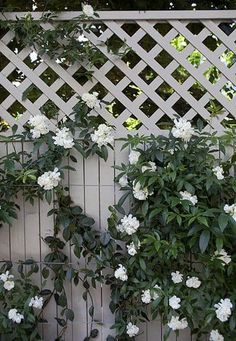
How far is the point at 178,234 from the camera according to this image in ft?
7.15

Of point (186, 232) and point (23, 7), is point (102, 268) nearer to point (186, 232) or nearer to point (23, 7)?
point (186, 232)

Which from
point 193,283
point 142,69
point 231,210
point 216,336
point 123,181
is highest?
point 142,69

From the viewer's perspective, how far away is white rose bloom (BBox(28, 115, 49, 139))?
2.28 metres

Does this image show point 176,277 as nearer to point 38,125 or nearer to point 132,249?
point 132,249

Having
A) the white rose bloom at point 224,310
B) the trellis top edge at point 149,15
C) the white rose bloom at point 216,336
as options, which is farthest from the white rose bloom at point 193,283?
the trellis top edge at point 149,15

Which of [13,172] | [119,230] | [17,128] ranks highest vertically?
[17,128]

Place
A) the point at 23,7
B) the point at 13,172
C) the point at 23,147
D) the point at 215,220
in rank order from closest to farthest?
1. the point at 215,220
2. the point at 13,172
3. the point at 23,147
4. the point at 23,7

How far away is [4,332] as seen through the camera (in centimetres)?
228

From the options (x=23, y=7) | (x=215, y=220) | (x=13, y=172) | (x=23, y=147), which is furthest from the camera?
(x=23, y=7)

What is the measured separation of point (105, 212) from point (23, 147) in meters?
0.53

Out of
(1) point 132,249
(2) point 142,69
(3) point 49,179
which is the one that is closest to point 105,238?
(1) point 132,249

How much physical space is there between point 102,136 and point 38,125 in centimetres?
31

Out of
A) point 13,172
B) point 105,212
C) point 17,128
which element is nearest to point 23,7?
point 17,128

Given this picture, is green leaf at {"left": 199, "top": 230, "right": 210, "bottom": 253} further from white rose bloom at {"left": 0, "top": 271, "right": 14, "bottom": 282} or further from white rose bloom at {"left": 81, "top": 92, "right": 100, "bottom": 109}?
white rose bloom at {"left": 0, "top": 271, "right": 14, "bottom": 282}
